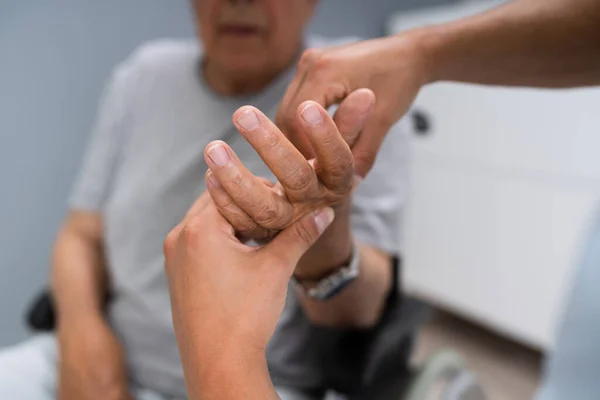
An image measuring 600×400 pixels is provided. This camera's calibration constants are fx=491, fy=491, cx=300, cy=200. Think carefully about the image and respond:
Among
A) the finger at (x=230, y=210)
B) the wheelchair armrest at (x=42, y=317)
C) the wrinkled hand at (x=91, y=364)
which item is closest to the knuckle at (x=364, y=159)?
the finger at (x=230, y=210)

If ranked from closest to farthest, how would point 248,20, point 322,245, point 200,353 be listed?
point 200,353
point 322,245
point 248,20

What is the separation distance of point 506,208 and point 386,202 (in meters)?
0.84

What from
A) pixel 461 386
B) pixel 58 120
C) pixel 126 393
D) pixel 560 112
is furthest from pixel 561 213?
pixel 58 120

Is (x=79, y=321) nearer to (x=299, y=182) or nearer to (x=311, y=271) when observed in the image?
(x=311, y=271)

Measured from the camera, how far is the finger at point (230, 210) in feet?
1.10

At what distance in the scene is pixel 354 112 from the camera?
37 cm

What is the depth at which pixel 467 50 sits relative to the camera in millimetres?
407

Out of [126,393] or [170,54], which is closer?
[126,393]

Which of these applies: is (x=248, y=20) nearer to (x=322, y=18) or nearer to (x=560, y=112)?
(x=322, y=18)

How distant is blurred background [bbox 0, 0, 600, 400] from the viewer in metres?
1.01

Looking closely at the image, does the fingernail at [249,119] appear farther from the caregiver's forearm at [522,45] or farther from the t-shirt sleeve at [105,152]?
the t-shirt sleeve at [105,152]

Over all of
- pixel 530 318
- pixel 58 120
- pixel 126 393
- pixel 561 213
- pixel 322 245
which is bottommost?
pixel 530 318

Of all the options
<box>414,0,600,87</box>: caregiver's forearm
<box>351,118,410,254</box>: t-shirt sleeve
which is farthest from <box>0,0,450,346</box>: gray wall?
<box>414,0,600,87</box>: caregiver's forearm

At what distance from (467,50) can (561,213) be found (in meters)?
0.98
